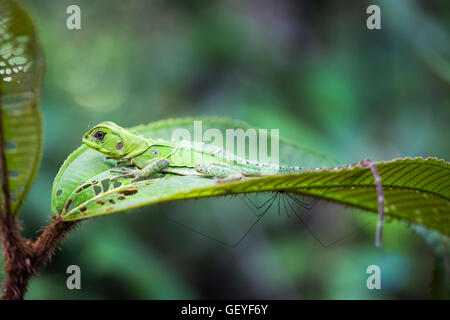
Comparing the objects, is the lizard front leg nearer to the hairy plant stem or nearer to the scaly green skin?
the scaly green skin

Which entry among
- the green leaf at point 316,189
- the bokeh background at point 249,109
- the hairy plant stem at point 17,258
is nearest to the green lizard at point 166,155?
the green leaf at point 316,189

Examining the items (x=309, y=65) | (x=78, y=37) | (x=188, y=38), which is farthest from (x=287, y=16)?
(x=78, y=37)

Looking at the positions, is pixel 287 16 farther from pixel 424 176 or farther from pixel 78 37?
pixel 424 176

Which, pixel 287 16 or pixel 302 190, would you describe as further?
pixel 287 16

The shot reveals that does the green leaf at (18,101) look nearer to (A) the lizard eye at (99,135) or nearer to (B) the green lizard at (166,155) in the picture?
(B) the green lizard at (166,155)

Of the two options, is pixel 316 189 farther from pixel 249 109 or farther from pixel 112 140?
pixel 249 109

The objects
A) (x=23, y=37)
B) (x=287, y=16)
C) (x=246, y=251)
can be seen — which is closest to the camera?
(x=23, y=37)
